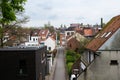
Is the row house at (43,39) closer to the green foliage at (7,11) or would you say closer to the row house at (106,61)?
the row house at (106,61)

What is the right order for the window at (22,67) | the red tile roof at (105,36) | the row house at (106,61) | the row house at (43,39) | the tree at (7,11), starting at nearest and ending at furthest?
the tree at (7,11), the row house at (106,61), the red tile roof at (105,36), the window at (22,67), the row house at (43,39)

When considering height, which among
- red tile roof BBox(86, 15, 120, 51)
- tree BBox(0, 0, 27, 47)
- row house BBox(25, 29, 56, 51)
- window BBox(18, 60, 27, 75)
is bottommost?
row house BBox(25, 29, 56, 51)

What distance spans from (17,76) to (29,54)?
2597 millimetres

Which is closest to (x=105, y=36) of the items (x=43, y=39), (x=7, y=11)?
(x=7, y=11)

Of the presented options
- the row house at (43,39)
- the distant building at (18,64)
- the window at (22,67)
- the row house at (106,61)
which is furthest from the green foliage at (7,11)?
the row house at (43,39)

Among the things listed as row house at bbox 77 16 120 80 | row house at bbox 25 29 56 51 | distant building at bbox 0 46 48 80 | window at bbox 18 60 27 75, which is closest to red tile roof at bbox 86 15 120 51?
row house at bbox 77 16 120 80

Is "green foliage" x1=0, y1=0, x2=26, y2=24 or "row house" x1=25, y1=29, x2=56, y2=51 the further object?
"row house" x1=25, y1=29, x2=56, y2=51

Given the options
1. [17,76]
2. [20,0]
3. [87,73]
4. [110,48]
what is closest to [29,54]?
[17,76]

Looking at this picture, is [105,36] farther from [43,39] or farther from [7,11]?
[43,39]

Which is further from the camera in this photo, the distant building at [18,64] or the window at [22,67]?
the window at [22,67]

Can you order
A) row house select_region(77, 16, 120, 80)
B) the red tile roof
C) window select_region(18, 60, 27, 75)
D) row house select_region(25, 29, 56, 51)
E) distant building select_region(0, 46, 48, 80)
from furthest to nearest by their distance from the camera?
row house select_region(25, 29, 56, 51), window select_region(18, 60, 27, 75), distant building select_region(0, 46, 48, 80), the red tile roof, row house select_region(77, 16, 120, 80)

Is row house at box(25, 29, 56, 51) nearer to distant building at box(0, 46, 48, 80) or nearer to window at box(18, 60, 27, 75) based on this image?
window at box(18, 60, 27, 75)

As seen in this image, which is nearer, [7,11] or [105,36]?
[7,11]

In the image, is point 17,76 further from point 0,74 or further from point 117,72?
point 117,72
